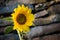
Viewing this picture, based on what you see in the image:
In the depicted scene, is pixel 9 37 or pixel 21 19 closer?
pixel 21 19

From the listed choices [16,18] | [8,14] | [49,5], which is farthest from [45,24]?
[16,18]

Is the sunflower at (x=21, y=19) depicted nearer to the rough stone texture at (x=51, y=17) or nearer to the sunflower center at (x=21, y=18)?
the sunflower center at (x=21, y=18)

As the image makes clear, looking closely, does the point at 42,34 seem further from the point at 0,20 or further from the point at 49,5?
the point at 0,20

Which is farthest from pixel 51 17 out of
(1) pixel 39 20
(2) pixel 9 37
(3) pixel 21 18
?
(3) pixel 21 18

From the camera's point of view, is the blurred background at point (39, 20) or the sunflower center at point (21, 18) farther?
the blurred background at point (39, 20)

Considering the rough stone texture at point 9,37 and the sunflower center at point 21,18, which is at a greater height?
the sunflower center at point 21,18

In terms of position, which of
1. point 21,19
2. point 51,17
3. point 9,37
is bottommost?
point 9,37

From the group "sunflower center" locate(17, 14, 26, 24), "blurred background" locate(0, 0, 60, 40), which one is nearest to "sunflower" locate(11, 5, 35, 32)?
"sunflower center" locate(17, 14, 26, 24)

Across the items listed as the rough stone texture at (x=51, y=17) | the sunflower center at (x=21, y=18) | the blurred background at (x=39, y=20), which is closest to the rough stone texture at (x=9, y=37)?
the blurred background at (x=39, y=20)

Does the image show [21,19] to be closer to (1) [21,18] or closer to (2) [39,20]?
(1) [21,18]
